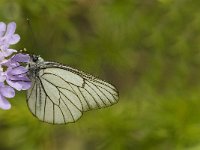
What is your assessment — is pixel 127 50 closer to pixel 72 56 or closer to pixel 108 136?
pixel 72 56

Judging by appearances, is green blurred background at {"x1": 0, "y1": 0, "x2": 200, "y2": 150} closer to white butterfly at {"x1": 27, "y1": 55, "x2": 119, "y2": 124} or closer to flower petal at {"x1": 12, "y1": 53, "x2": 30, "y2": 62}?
white butterfly at {"x1": 27, "y1": 55, "x2": 119, "y2": 124}

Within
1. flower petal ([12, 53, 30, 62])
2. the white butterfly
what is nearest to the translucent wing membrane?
the white butterfly

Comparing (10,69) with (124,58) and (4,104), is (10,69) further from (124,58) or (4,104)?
(124,58)

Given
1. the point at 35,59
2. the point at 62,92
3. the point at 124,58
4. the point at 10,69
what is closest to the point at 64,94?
the point at 62,92

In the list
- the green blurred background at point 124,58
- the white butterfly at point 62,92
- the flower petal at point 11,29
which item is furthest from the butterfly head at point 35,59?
the green blurred background at point 124,58

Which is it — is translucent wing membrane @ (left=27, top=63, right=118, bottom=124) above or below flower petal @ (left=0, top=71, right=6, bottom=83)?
above

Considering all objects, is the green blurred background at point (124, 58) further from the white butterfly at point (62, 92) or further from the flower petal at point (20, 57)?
the flower petal at point (20, 57)
